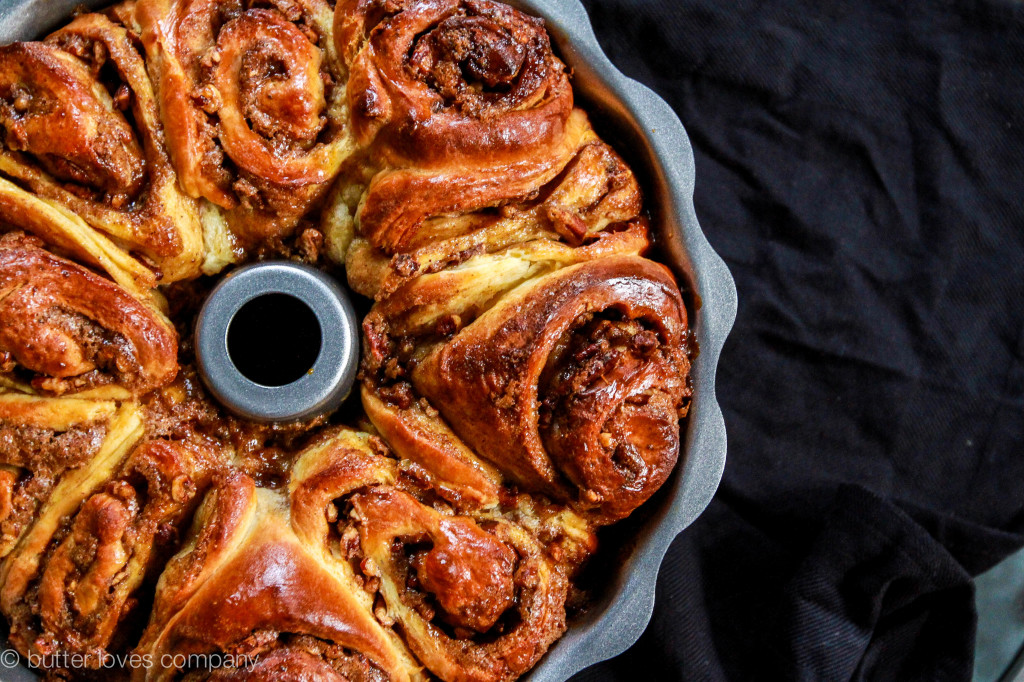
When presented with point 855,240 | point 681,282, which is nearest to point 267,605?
point 681,282

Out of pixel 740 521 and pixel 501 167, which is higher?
pixel 501 167

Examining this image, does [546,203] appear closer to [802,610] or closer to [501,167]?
[501,167]

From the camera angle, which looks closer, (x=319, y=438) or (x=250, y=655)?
(x=250, y=655)

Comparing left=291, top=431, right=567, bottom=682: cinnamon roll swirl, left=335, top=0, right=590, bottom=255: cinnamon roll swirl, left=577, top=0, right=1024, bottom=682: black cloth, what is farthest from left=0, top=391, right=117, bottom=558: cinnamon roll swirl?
left=577, top=0, right=1024, bottom=682: black cloth

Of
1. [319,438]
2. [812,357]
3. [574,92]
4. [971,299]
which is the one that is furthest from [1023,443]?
[319,438]

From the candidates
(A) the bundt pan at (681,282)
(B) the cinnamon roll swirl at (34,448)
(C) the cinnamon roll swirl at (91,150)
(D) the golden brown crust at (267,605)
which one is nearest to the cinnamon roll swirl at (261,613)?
(D) the golden brown crust at (267,605)

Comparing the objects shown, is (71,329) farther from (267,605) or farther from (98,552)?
(267,605)

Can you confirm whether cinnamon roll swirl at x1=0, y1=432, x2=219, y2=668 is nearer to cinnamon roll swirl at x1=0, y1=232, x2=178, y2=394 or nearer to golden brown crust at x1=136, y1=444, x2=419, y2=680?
golden brown crust at x1=136, y1=444, x2=419, y2=680
